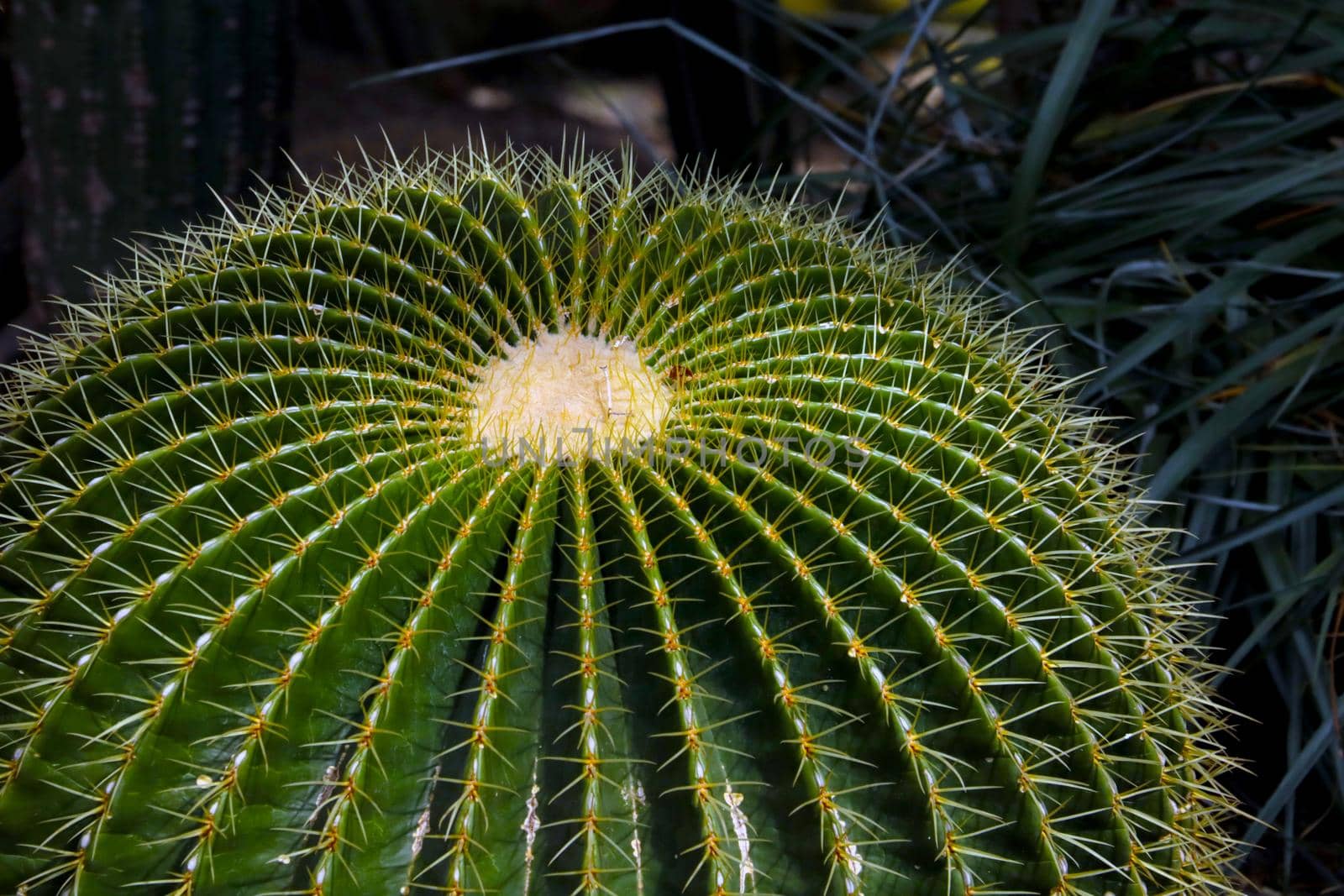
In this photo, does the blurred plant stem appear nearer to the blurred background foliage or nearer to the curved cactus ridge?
the blurred background foliage

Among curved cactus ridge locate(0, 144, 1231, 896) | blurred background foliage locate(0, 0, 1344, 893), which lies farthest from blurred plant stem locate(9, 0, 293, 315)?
curved cactus ridge locate(0, 144, 1231, 896)

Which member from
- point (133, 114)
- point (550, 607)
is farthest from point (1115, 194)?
point (133, 114)

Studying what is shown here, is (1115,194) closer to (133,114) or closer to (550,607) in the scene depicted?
(550,607)

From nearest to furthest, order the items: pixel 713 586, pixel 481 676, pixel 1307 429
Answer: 1. pixel 481 676
2. pixel 713 586
3. pixel 1307 429

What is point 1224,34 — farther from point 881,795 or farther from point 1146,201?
point 881,795

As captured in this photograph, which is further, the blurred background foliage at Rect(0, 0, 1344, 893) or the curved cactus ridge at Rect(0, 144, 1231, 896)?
the blurred background foliage at Rect(0, 0, 1344, 893)

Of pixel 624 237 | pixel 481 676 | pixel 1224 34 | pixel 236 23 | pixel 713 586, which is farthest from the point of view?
pixel 1224 34

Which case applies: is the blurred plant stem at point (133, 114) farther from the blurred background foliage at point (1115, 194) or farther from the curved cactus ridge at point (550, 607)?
the curved cactus ridge at point (550, 607)

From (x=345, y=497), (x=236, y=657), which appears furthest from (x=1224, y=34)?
(x=236, y=657)
